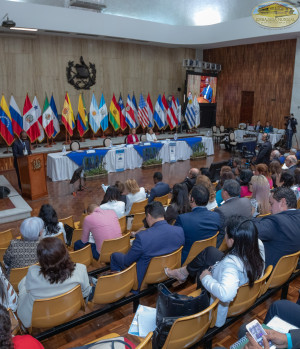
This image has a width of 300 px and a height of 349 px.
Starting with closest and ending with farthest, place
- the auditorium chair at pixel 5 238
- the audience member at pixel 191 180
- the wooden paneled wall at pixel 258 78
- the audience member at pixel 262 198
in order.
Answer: the auditorium chair at pixel 5 238 → the audience member at pixel 262 198 → the audience member at pixel 191 180 → the wooden paneled wall at pixel 258 78

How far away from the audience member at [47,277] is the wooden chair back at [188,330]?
2.88 ft

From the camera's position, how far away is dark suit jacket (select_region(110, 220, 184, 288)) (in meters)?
2.97

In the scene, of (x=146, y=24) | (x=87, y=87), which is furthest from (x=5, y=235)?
(x=146, y=24)

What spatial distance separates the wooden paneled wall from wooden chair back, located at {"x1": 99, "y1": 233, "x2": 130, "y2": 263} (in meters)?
13.7

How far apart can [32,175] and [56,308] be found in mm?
5411

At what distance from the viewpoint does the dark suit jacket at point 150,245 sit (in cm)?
297

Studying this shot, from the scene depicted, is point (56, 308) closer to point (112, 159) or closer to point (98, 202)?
point (98, 202)

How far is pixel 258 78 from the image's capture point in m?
16.1

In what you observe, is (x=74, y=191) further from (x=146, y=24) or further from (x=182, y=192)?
(x=146, y=24)

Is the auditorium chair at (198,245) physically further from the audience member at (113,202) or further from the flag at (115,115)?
the flag at (115,115)

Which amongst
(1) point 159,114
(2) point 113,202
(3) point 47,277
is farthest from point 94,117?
(3) point 47,277

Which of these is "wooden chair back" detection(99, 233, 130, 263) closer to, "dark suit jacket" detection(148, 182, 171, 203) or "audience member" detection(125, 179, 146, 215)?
"audience member" detection(125, 179, 146, 215)

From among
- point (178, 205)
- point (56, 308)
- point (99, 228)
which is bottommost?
point (56, 308)

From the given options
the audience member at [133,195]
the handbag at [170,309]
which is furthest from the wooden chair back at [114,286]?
the audience member at [133,195]
